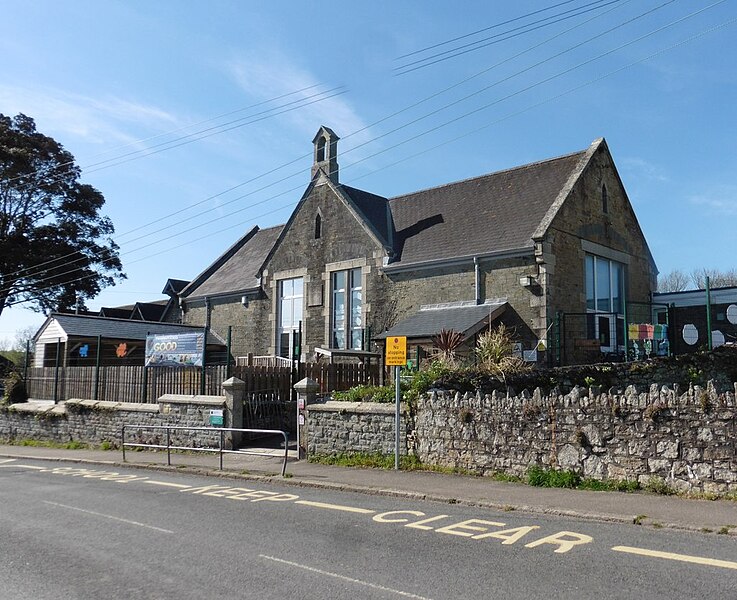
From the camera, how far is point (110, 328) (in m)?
28.7

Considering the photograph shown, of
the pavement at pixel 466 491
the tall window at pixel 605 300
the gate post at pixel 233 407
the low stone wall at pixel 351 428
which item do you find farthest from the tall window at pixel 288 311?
the low stone wall at pixel 351 428

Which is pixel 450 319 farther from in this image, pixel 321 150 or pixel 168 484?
pixel 321 150

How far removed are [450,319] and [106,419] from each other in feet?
36.7

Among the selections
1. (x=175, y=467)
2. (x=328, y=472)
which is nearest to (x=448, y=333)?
(x=328, y=472)

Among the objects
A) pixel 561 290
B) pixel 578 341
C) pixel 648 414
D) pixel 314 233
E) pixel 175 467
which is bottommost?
pixel 175 467

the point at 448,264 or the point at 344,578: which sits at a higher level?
the point at 448,264

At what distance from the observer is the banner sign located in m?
19.2

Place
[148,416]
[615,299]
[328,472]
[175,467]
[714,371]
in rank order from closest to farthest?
[328,472] < [175,467] < [714,371] < [148,416] < [615,299]

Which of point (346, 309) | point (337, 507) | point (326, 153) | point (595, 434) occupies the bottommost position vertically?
point (337, 507)

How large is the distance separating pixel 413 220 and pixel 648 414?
1657cm

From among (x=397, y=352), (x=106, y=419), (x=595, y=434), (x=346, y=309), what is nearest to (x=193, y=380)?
(x=106, y=419)

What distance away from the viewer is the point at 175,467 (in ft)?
49.8

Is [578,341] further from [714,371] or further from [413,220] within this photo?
[413,220]

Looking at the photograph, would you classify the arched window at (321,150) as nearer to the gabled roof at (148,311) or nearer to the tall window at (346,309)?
the tall window at (346,309)
